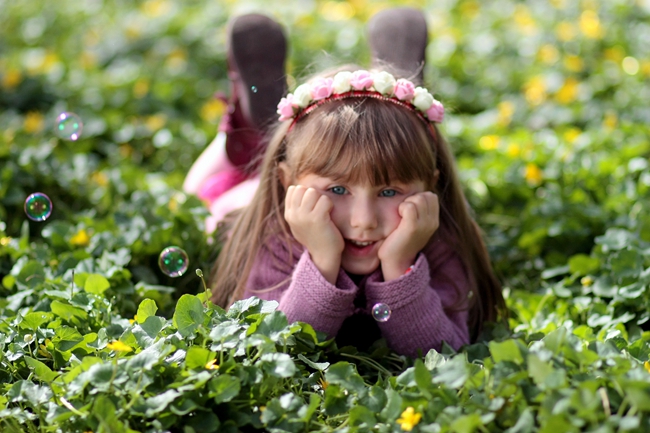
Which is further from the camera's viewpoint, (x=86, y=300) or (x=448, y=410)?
(x=86, y=300)

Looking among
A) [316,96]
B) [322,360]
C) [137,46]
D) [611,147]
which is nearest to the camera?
[322,360]

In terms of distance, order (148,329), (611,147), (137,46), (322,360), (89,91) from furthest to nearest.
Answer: (137,46)
(89,91)
(611,147)
(322,360)
(148,329)

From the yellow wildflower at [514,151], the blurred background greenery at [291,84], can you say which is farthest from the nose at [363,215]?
the yellow wildflower at [514,151]

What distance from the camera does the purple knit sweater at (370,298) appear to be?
6.31 feet

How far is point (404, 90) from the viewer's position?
2084 millimetres

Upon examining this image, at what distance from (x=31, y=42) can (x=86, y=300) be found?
155 inches

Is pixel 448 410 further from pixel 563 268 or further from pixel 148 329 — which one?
pixel 563 268

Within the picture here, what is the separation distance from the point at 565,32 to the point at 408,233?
10.8 ft

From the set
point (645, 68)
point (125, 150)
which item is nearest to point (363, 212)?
point (125, 150)

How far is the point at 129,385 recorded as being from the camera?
1.50 metres

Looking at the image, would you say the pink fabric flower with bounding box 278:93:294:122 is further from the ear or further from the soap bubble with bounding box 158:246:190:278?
the soap bubble with bounding box 158:246:190:278

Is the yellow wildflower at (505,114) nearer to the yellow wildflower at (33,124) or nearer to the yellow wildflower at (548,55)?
the yellow wildflower at (548,55)

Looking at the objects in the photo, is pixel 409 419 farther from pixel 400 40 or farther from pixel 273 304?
pixel 400 40

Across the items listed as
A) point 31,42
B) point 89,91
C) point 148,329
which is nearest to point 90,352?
point 148,329
